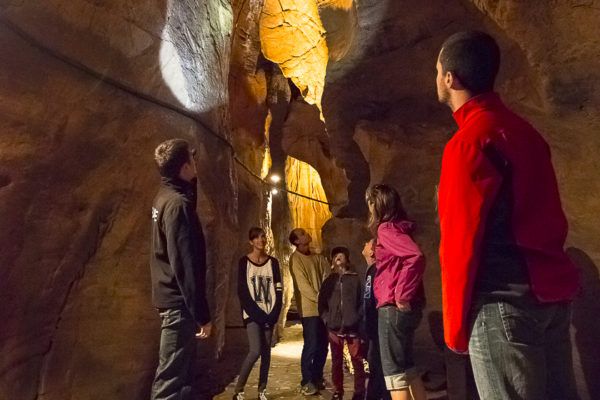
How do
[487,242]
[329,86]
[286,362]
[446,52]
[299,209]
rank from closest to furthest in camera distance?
[487,242] → [446,52] → [329,86] → [286,362] → [299,209]

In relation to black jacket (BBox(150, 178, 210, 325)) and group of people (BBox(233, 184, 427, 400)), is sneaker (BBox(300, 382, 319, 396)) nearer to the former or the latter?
group of people (BBox(233, 184, 427, 400))

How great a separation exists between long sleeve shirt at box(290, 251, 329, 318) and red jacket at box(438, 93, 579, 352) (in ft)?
11.9

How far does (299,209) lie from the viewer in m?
18.2

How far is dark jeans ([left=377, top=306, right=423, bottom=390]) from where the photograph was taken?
2740 millimetres

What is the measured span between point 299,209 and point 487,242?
1689cm

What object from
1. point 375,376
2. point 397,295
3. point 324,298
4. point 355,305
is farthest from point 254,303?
point 397,295

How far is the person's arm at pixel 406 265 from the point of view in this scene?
2.81 m

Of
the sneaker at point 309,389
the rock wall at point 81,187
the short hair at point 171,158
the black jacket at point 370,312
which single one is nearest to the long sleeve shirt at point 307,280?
the sneaker at point 309,389

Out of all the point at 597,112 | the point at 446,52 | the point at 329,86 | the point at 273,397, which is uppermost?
the point at 329,86

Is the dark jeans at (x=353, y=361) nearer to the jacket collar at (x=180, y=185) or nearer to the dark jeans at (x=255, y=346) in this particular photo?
the dark jeans at (x=255, y=346)

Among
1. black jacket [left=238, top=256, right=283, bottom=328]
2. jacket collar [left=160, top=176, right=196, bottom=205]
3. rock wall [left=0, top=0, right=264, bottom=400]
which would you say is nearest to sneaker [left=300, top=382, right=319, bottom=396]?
black jacket [left=238, top=256, right=283, bottom=328]

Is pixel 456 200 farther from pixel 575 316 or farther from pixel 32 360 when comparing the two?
pixel 32 360

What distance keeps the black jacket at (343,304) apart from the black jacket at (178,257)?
205 centimetres

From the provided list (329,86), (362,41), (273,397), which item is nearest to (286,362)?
(273,397)
